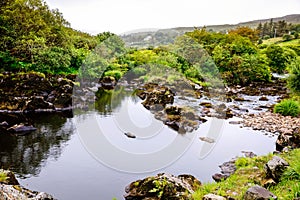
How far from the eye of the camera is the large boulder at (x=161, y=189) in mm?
7814

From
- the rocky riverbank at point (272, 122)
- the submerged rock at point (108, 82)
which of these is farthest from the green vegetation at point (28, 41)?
the rocky riverbank at point (272, 122)

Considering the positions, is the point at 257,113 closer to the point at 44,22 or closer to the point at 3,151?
the point at 3,151

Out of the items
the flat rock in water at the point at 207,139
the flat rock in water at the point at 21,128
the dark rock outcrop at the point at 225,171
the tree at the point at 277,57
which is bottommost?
the dark rock outcrop at the point at 225,171

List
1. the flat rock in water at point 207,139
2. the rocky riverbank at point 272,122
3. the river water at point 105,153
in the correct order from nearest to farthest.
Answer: the river water at point 105,153 < the flat rock in water at point 207,139 < the rocky riverbank at point 272,122

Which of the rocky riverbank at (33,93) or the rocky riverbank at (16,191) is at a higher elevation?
the rocky riverbank at (33,93)

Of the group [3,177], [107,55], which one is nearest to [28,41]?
[107,55]

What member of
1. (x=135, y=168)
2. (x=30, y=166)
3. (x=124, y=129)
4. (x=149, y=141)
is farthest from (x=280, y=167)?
(x=124, y=129)

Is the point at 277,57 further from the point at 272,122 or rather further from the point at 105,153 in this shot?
the point at 105,153

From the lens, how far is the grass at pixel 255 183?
6438 mm

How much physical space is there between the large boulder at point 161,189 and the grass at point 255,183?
A: 360mm

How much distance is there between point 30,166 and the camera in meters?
10.3

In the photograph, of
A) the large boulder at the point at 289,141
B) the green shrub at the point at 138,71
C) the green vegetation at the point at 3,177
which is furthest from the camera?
the green shrub at the point at 138,71

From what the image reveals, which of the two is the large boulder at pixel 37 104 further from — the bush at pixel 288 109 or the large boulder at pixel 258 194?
the large boulder at pixel 258 194

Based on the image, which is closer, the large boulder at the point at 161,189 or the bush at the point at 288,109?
the large boulder at the point at 161,189
